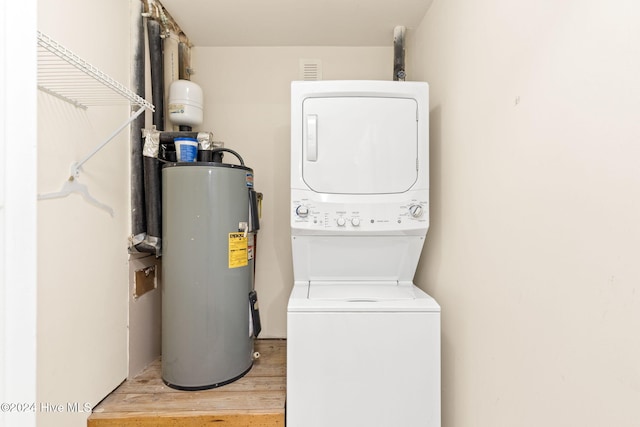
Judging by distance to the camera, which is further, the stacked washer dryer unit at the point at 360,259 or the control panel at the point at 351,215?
the control panel at the point at 351,215

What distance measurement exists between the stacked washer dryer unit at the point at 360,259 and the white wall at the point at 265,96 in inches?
24.7

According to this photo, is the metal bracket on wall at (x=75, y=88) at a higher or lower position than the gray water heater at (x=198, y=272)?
higher

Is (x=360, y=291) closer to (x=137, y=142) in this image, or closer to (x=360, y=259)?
(x=360, y=259)

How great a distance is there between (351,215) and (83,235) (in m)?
1.10

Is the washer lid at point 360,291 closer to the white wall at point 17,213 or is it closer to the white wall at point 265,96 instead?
the white wall at point 265,96

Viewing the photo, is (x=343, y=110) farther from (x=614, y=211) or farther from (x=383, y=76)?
(x=614, y=211)

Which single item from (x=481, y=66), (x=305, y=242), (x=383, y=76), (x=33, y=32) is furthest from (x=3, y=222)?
(x=383, y=76)

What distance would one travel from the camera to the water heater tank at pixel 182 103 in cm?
169

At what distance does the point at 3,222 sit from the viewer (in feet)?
1.50

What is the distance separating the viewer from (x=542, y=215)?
0.81m

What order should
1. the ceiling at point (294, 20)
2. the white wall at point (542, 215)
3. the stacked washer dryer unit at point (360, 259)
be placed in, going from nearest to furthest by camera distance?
the white wall at point (542, 215)
the stacked washer dryer unit at point (360, 259)
the ceiling at point (294, 20)

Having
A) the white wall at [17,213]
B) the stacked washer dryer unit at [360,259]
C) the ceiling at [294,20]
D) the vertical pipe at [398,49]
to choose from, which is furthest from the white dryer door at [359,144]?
the white wall at [17,213]

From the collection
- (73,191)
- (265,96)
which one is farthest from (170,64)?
(73,191)

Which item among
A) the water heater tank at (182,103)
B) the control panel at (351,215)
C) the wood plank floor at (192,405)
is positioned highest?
the water heater tank at (182,103)
